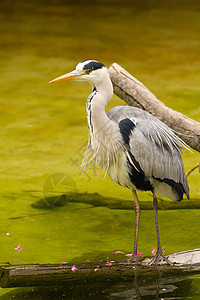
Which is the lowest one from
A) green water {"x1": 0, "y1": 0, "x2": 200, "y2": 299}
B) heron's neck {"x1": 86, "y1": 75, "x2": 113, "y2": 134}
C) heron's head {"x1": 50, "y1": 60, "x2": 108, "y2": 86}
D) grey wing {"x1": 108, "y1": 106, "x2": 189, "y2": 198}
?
green water {"x1": 0, "y1": 0, "x2": 200, "y2": 299}

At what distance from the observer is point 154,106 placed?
3.93m

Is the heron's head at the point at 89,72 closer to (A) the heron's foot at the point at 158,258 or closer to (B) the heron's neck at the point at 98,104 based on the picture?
(B) the heron's neck at the point at 98,104

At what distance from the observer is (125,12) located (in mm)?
11344

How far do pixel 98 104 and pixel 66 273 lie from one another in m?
0.89

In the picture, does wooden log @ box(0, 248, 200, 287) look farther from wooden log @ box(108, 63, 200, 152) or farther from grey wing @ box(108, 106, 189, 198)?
wooden log @ box(108, 63, 200, 152)

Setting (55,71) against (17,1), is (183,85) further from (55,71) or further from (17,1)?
(17,1)

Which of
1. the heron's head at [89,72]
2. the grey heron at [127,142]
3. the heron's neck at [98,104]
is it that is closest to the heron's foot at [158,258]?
the grey heron at [127,142]

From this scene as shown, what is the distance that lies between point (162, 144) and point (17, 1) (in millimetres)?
9030

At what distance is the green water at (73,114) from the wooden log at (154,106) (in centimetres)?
63

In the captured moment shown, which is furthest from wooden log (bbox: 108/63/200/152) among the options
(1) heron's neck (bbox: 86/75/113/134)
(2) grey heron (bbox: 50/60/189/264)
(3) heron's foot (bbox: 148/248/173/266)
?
(3) heron's foot (bbox: 148/248/173/266)

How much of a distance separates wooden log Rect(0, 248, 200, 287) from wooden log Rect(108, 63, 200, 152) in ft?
2.76

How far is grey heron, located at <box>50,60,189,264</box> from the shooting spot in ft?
11.1

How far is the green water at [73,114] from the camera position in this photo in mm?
4008

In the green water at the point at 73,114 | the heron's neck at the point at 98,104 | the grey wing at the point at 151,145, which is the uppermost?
the heron's neck at the point at 98,104
